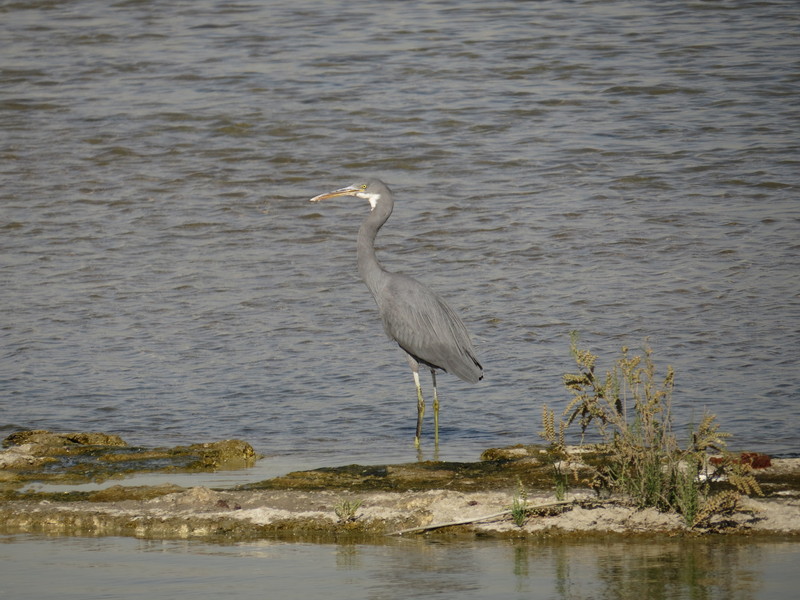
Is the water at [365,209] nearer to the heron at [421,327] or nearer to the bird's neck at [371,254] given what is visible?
the heron at [421,327]

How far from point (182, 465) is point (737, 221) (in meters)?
7.59

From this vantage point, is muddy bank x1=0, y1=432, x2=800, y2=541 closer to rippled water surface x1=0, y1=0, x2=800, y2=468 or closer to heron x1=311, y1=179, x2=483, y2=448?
rippled water surface x1=0, y1=0, x2=800, y2=468

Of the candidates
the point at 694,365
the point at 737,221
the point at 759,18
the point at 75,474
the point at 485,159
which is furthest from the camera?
the point at 759,18

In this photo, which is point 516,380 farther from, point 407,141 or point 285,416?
point 407,141

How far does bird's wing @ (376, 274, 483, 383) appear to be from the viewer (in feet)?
28.6

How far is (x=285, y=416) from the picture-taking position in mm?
8688

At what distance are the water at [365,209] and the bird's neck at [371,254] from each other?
72 centimetres

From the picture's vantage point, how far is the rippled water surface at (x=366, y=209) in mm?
9141

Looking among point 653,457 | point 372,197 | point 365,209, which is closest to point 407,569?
point 653,457

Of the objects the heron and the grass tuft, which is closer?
the grass tuft

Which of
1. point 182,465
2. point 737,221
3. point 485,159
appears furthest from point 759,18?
point 182,465

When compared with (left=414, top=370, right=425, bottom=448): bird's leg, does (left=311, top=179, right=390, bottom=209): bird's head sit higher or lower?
higher

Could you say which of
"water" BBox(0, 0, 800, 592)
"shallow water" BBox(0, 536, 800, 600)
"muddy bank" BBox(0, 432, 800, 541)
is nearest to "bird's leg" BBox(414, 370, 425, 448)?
"water" BBox(0, 0, 800, 592)

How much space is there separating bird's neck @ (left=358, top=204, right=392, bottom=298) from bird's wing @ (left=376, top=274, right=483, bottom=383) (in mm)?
227
